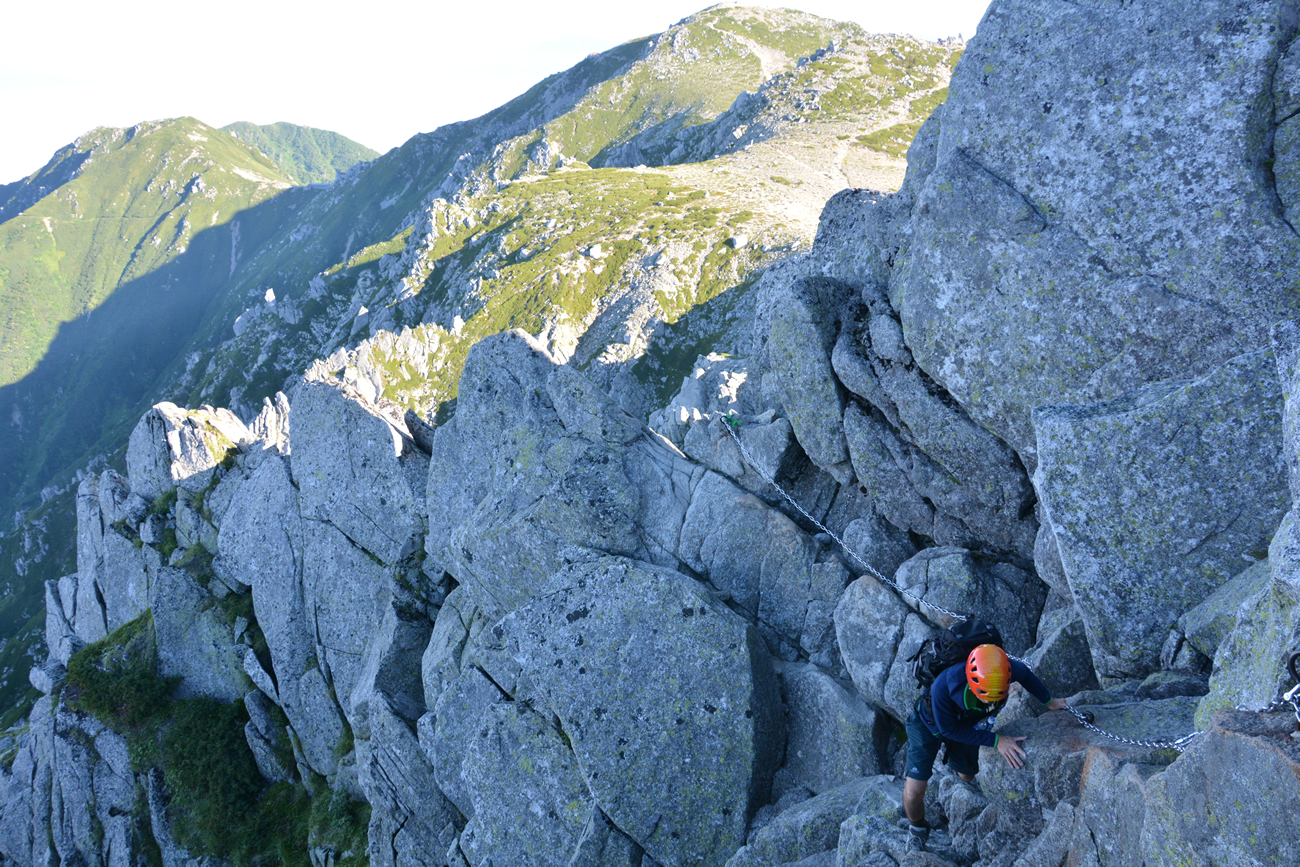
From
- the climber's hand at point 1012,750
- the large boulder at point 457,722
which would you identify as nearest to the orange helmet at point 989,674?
the climber's hand at point 1012,750

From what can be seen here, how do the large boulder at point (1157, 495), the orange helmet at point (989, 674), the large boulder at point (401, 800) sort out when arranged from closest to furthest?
the orange helmet at point (989, 674) → the large boulder at point (1157, 495) → the large boulder at point (401, 800)

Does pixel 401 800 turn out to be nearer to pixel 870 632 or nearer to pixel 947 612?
pixel 870 632

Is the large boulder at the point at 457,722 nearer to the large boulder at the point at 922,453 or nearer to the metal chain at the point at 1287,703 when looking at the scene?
the large boulder at the point at 922,453

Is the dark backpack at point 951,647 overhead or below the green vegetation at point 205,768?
overhead

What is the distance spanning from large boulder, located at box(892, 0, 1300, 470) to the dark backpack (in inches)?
216

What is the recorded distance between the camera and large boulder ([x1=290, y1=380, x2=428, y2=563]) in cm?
3297

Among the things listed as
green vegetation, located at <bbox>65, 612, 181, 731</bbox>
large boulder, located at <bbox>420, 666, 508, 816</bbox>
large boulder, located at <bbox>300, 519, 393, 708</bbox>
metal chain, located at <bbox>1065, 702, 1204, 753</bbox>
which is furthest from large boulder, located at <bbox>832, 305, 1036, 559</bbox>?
green vegetation, located at <bbox>65, 612, 181, 731</bbox>

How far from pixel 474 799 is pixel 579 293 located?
13660 centimetres

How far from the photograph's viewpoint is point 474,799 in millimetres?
20297

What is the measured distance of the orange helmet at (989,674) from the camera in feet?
35.8

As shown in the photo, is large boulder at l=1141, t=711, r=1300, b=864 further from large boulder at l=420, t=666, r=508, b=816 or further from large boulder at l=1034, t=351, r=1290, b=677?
large boulder at l=420, t=666, r=508, b=816

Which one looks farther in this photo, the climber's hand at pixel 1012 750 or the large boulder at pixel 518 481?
the large boulder at pixel 518 481

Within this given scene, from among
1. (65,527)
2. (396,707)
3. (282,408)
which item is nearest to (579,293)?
(282,408)

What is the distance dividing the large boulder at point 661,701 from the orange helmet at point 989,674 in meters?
8.17
